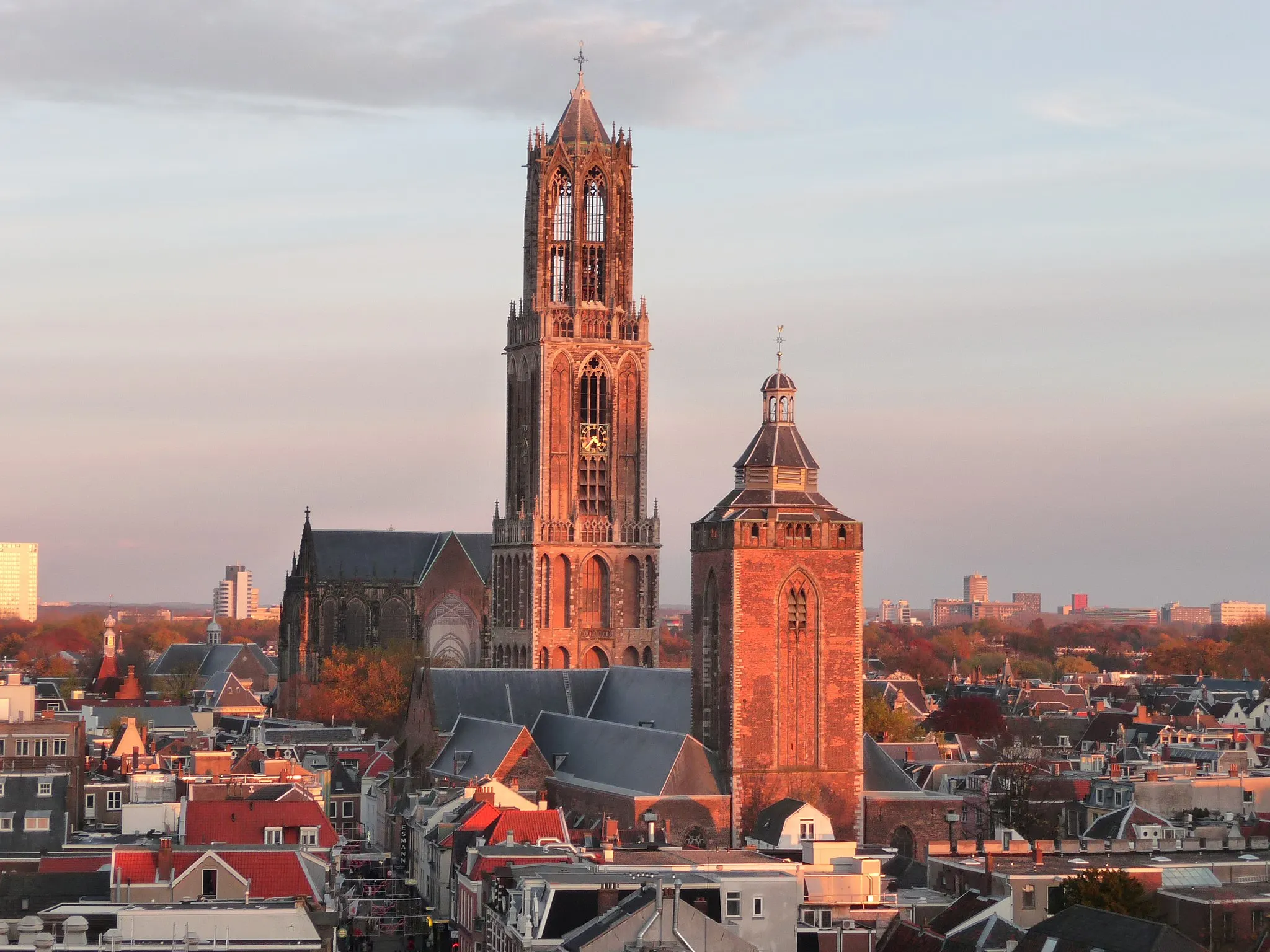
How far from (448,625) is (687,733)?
77557 mm

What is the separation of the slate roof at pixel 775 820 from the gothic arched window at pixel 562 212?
183ft

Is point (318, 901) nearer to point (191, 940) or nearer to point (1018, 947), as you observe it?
point (191, 940)

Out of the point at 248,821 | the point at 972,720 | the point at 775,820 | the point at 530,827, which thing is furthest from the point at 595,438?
the point at 248,821

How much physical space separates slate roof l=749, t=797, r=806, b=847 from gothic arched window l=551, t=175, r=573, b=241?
55908 mm

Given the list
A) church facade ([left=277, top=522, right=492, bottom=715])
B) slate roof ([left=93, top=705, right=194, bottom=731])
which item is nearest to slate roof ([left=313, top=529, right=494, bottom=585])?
church facade ([left=277, top=522, right=492, bottom=715])

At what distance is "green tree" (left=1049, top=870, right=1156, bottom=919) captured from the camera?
229ft

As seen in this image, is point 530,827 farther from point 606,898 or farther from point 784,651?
point 606,898

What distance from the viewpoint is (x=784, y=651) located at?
315 ft

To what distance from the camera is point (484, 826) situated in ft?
290

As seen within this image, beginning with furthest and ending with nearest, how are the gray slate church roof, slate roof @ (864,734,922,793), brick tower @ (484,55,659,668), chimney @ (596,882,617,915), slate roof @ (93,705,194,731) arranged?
1. slate roof @ (93,705,194,731)
2. brick tower @ (484,55,659,668)
3. the gray slate church roof
4. slate roof @ (864,734,922,793)
5. chimney @ (596,882,617,915)

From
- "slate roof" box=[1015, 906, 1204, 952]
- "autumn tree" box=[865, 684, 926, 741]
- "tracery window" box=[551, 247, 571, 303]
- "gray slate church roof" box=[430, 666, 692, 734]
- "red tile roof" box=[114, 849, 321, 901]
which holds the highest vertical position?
"tracery window" box=[551, 247, 571, 303]

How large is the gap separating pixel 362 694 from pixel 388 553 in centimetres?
1675

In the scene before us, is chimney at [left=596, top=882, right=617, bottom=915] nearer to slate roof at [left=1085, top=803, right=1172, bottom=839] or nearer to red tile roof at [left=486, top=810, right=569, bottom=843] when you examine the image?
red tile roof at [left=486, top=810, right=569, bottom=843]

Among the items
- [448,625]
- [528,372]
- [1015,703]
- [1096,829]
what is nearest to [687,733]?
[1096,829]
